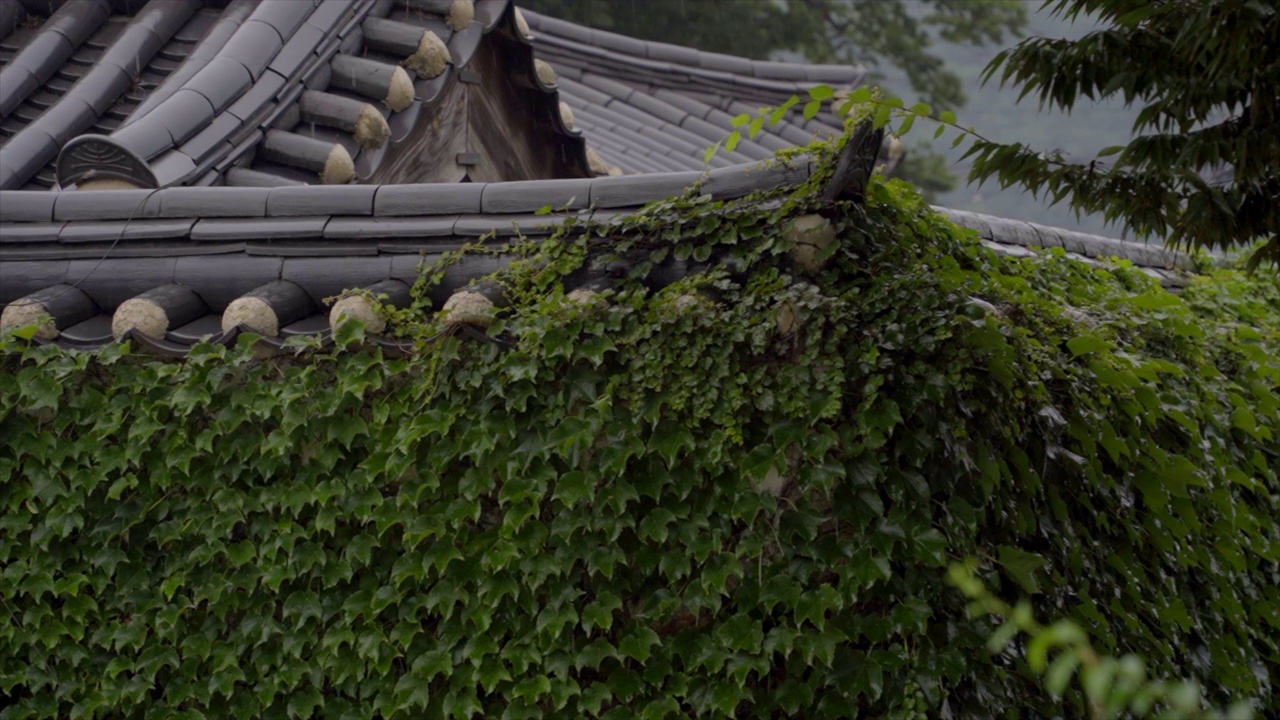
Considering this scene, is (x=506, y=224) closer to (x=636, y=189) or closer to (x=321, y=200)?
(x=636, y=189)

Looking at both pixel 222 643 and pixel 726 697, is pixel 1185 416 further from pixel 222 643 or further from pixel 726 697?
pixel 222 643

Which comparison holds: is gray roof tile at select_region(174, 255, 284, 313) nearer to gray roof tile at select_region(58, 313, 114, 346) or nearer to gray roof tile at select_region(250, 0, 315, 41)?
gray roof tile at select_region(58, 313, 114, 346)

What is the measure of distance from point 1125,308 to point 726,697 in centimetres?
272

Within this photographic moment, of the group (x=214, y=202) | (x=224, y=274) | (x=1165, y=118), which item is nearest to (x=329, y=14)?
(x=214, y=202)

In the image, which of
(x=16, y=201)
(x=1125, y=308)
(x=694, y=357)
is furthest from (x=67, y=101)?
(x=1125, y=308)

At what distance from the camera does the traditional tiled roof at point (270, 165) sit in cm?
400

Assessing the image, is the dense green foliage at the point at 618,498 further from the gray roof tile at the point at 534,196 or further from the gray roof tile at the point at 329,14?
the gray roof tile at the point at 329,14

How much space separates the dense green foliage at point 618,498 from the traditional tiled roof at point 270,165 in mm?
206

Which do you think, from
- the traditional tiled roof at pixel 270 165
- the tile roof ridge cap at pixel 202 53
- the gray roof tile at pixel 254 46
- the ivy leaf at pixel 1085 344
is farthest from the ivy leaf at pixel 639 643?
the gray roof tile at pixel 254 46

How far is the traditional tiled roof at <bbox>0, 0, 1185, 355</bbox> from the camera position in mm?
4004

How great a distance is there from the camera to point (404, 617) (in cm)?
376

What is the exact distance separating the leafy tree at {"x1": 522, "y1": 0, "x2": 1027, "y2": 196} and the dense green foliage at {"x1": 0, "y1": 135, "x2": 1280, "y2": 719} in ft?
52.9

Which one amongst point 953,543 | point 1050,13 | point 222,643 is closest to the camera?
point 953,543

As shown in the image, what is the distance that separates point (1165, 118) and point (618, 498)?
1.92 m
